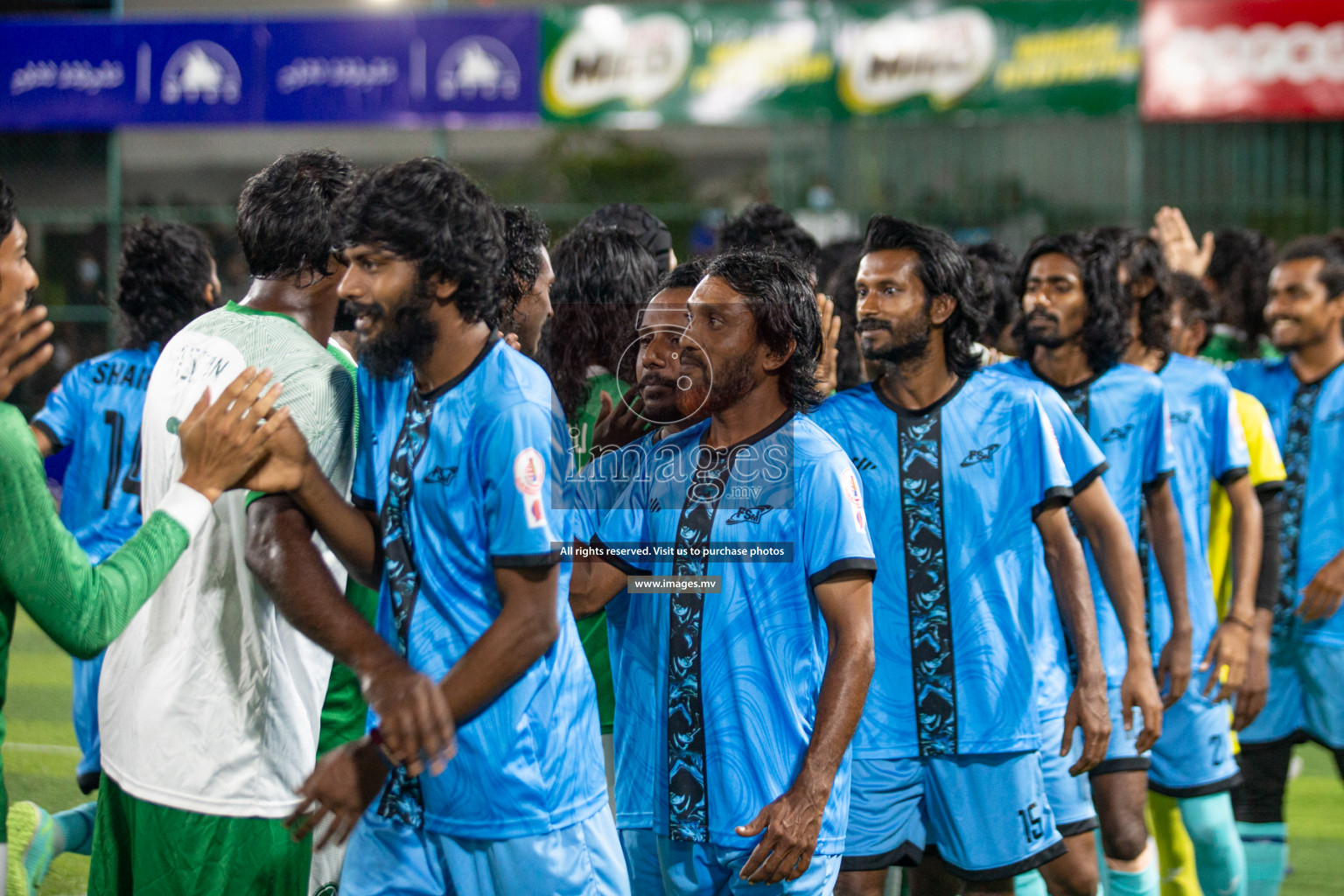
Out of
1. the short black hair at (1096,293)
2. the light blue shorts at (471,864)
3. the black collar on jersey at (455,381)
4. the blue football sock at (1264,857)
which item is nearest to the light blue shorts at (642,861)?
the light blue shorts at (471,864)

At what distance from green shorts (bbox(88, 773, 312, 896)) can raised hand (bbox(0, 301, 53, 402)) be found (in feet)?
3.17

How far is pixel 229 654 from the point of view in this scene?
2.65m

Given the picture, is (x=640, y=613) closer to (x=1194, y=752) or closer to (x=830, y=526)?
(x=830, y=526)

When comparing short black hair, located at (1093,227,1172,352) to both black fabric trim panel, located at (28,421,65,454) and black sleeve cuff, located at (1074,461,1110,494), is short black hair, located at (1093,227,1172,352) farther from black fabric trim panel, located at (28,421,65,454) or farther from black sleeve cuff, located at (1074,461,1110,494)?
black fabric trim panel, located at (28,421,65,454)

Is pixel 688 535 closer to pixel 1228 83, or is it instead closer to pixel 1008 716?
pixel 1008 716

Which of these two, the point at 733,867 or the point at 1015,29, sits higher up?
the point at 1015,29

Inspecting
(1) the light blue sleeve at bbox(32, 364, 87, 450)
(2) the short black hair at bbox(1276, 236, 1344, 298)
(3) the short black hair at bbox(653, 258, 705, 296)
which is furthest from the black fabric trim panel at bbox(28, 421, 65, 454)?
(2) the short black hair at bbox(1276, 236, 1344, 298)

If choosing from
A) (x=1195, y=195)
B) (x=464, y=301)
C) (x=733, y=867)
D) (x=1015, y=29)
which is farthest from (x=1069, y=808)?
(x=1195, y=195)

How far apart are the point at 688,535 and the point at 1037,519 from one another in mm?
1223

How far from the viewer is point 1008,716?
11.1 ft

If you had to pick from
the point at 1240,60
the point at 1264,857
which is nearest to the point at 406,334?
the point at 1264,857

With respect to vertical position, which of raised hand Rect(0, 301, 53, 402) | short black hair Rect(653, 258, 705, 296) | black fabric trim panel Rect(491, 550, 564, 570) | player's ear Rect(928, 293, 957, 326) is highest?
short black hair Rect(653, 258, 705, 296)

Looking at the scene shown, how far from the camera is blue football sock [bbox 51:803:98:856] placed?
4.35 m

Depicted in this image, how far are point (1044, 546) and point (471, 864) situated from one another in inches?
78.2
